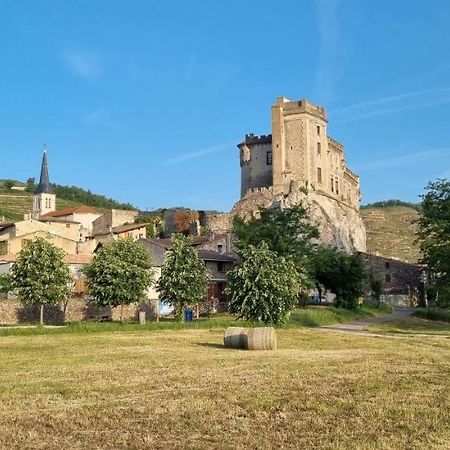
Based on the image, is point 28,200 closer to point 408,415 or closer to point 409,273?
point 409,273

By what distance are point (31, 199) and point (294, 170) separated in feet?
275

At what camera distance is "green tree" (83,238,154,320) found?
1722 inches

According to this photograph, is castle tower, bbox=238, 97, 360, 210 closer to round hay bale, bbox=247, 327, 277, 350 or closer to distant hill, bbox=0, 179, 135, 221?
distant hill, bbox=0, 179, 135, 221

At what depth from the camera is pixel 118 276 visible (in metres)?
43.9

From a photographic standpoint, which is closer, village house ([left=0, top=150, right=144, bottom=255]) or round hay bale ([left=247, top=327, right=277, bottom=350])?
round hay bale ([left=247, top=327, right=277, bottom=350])

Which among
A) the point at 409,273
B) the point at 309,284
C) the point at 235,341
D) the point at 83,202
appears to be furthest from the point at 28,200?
the point at 235,341

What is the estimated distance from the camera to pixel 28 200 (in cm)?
15175

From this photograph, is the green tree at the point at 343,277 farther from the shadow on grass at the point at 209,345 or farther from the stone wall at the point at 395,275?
the shadow on grass at the point at 209,345

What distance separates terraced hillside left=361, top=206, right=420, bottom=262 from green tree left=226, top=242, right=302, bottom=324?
7521 cm

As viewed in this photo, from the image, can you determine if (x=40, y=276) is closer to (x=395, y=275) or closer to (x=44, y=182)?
(x=395, y=275)

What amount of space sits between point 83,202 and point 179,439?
166 m

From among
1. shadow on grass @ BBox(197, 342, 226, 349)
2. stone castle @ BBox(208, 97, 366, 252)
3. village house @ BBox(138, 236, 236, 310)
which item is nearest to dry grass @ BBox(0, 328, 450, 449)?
shadow on grass @ BBox(197, 342, 226, 349)

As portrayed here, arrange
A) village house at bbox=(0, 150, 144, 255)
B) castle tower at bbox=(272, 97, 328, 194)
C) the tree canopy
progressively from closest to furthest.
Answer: the tree canopy → village house at bbox=(0, 150, 144, 255) → castle tower at bbox=(272, 97, 328, 194)

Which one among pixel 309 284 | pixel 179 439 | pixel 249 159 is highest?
pixel 249 159
